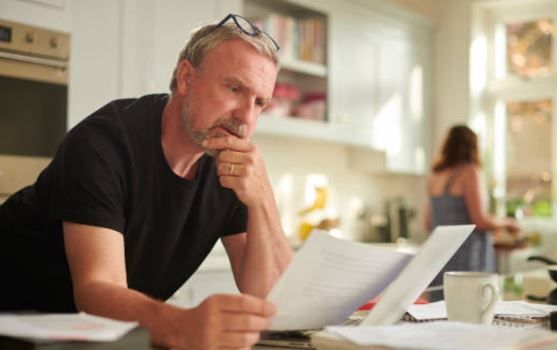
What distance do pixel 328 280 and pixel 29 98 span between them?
6.53ft

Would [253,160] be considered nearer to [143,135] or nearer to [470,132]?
[143,135]

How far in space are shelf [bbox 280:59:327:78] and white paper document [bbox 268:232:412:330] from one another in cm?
305

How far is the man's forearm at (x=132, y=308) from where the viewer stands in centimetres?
97

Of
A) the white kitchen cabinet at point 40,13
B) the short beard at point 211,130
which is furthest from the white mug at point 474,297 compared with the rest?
the white kitchen cabinet at point 40,13

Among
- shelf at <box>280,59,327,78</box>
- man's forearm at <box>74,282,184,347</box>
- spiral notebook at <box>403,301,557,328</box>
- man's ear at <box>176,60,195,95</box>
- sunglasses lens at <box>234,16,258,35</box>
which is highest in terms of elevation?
shelf at <box>280,59,327,78</box>

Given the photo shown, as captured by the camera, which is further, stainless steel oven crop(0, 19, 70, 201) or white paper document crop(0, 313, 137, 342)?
stainless steel oven crop(0, 19, 70, 201)

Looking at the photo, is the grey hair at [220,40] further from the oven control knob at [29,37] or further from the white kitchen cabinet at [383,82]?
the white kitchen cabinet at [383,82]

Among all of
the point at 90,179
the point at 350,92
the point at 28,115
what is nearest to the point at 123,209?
the point at 90,179

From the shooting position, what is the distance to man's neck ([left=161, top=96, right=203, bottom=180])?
1515 millimetres

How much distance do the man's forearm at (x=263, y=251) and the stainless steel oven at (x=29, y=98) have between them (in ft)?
4.75

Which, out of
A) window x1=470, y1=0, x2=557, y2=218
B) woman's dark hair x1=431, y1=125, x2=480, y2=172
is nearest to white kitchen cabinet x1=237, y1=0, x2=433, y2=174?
window x1=470, y1=0, x2=557, y2=218

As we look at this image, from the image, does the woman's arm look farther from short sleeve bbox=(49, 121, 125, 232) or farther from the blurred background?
short sleeve bbox=(49, 121, 125, 232)

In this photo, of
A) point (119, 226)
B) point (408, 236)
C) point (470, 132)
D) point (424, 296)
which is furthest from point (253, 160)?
point (408, 236)

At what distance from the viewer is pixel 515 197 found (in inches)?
219
